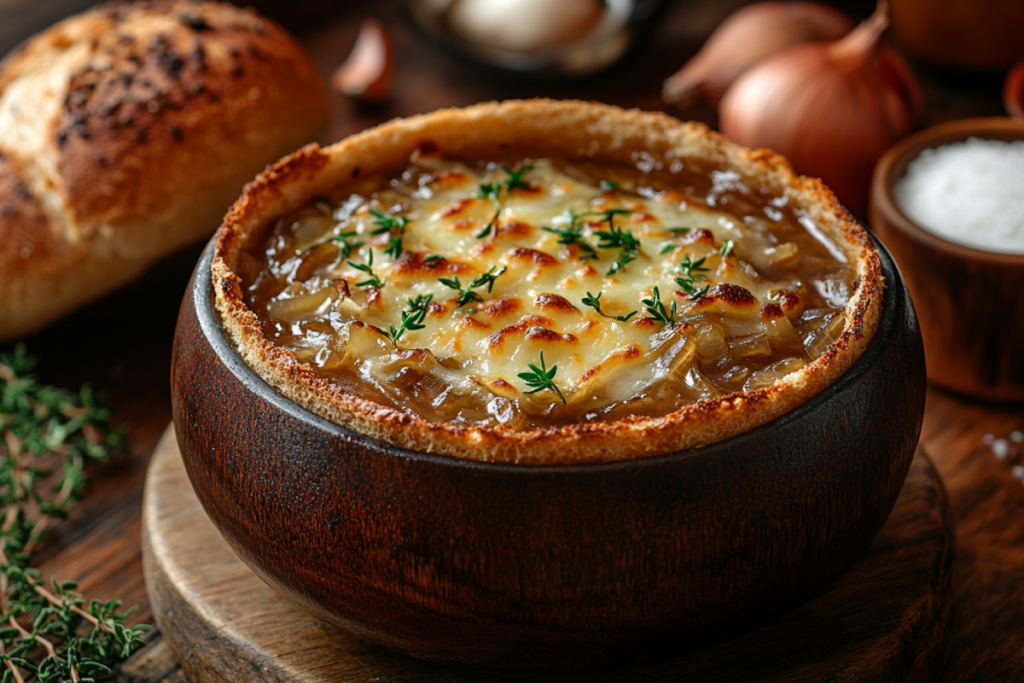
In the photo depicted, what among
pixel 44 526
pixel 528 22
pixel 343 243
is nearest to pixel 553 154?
pixel 343 243

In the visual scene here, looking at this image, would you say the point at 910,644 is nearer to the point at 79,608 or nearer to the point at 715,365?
the point at 715,365

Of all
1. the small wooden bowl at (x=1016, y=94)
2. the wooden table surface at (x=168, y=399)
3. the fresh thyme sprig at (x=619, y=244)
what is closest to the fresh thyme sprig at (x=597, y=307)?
the fresh thyme sprig at (x=619, y=244)

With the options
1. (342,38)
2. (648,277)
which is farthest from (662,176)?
(342,38)

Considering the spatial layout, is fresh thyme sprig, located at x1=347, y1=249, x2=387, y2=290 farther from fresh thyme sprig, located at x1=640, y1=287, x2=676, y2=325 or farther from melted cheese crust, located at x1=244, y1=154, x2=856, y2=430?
fresh thyme sprig, located at x1=640, y1=287, x2=676, y2=325

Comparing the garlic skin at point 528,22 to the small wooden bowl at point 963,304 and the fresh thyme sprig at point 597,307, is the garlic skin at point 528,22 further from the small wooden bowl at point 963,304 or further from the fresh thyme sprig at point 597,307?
the fresh thyme sprig at point 597,307

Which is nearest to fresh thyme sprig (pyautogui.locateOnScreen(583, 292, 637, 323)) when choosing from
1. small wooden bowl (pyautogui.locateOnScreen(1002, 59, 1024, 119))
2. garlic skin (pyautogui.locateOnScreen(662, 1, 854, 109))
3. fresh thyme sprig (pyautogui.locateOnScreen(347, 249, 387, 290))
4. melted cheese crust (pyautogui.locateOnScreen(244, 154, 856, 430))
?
melted cheese crust (pyautogui.locateOnScreen(244, 154, 856, 430))

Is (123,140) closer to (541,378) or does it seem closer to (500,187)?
(500,187)
